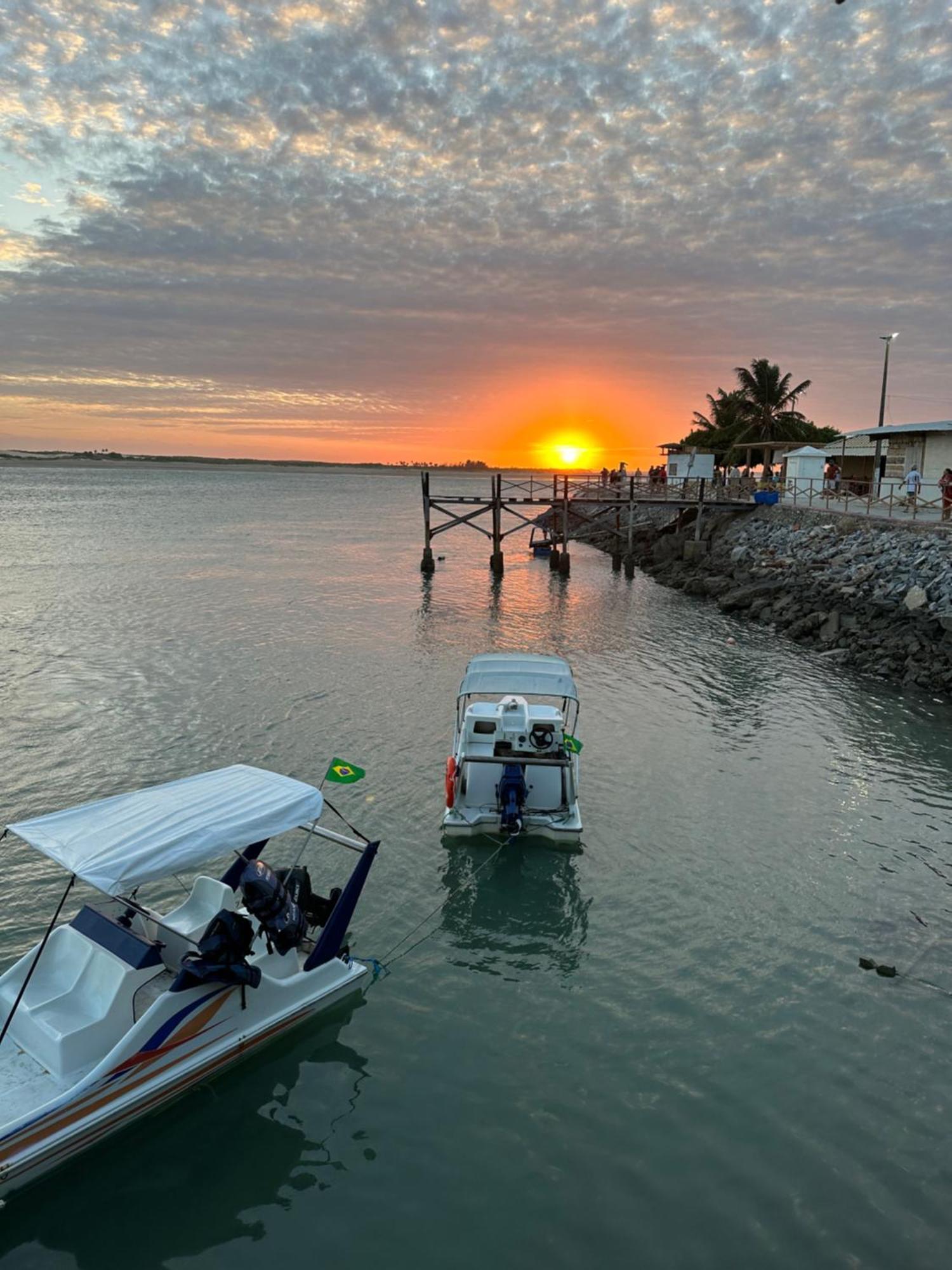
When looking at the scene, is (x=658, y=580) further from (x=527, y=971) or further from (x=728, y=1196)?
(x=728, y=1196)

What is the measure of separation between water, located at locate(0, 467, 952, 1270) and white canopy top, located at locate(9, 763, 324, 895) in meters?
2.46

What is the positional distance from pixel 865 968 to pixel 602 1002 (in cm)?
351

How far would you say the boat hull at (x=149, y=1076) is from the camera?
21.9 ft

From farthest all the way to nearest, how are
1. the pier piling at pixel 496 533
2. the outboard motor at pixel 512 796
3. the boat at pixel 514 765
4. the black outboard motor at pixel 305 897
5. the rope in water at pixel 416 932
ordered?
the pier piling at pixel 496 533 → the boat at pixel 514 765 → the outboard motor at pixel 512 796 → the rope in water at pixel 416 932 → the black outboard motor at pixel 305 897

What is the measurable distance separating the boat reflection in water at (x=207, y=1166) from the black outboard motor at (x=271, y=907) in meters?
1.14

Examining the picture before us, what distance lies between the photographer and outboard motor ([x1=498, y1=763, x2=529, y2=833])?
1298cm

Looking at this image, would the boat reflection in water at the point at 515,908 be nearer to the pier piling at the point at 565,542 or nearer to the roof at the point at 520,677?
the roof at the point at 520,677

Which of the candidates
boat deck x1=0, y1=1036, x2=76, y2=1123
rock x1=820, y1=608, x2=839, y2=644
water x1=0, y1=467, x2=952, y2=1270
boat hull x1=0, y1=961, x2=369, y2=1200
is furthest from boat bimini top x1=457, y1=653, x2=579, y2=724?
rock x1=820, y1=608, x2=839, y2=644

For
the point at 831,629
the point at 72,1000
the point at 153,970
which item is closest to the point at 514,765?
the point at 153,970

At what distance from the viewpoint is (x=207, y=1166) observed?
7.36m

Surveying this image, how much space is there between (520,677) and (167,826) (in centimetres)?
791

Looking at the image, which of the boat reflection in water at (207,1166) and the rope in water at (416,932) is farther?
the rope in water at (416,932)

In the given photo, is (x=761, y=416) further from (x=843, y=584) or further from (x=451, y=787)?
(x=451, y=787)

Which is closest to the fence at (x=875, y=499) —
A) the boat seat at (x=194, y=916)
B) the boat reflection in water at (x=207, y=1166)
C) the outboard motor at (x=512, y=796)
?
the outboard motor at (x=512, y=796)
